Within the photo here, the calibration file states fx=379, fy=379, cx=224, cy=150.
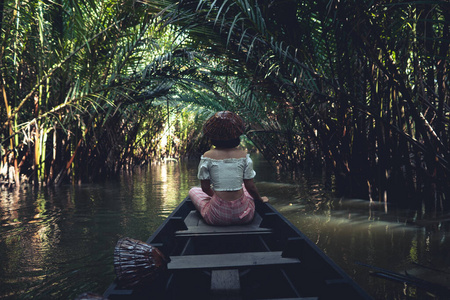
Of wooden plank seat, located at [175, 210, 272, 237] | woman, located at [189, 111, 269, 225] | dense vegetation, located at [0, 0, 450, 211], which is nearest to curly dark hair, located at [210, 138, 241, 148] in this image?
woman, located at [189, 111, 269, 225]

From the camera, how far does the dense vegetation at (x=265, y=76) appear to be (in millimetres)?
4375

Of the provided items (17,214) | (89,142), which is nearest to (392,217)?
(17,214)

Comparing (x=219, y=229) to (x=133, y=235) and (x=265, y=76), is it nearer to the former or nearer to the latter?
(x=133, y=235)

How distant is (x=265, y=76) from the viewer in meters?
5.16

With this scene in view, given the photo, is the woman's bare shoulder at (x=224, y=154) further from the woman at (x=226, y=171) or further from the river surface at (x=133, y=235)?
the river surface at (x=133, y=235)

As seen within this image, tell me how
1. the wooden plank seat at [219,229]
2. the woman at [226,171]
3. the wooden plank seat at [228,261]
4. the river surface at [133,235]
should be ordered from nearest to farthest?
the wooden plank seat at [228,261], the river surface at [133,235], the wooden plank seat at [219,229], the woman at [226,171]

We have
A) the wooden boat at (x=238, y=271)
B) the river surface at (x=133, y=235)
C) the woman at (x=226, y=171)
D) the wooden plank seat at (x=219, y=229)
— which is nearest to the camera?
the wooden boat at (x=238, y=271)

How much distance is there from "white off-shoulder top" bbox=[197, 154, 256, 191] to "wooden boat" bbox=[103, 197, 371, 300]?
0.34 m

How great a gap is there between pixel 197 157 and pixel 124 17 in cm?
1577

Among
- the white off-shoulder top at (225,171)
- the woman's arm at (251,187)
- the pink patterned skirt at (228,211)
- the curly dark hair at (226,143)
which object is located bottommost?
the pink patterned skirt at (228,211)

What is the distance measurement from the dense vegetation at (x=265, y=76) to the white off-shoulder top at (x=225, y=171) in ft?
5.93

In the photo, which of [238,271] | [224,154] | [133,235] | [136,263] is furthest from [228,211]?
[133,235]

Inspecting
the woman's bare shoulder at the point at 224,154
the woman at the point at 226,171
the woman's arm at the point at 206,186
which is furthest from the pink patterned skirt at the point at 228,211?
the woman's bare shoulder at the point at 224,154

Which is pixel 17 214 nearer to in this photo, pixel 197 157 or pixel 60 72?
pixel 60 72
